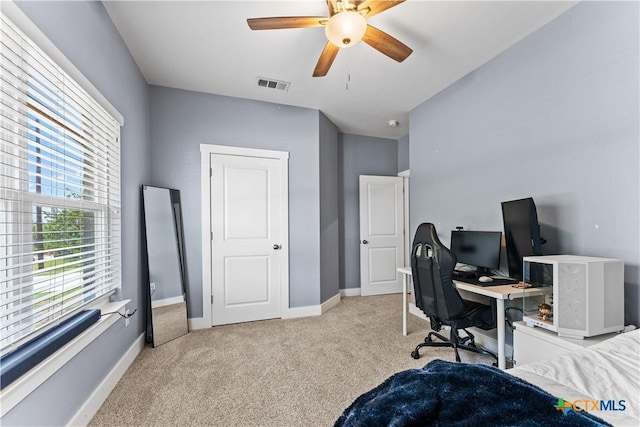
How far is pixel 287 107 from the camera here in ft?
12.0

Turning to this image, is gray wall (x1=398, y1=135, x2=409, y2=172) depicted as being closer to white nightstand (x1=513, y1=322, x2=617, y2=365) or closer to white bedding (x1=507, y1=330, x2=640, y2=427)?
white nightstand (x1=513, y1=322, x2=617, y2=365)

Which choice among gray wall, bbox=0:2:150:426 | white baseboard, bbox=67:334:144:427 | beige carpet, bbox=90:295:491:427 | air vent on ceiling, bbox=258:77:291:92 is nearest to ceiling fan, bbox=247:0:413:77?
gray wall, bbox=0:2:150:426

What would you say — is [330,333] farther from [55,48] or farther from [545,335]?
[55,48]

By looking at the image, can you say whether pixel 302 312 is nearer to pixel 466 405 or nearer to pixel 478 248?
pixel 478 248

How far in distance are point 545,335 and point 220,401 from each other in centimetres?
209

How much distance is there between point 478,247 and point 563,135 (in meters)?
1.10

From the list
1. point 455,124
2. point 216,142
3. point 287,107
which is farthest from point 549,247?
point 216,142

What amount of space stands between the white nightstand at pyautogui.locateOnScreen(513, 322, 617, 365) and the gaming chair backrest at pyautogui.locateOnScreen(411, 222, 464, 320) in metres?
0.44

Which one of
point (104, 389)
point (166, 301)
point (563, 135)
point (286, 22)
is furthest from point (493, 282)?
point (166, 301)

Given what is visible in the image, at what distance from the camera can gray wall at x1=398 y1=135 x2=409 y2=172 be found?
488 centimetres

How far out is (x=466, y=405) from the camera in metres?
0.68

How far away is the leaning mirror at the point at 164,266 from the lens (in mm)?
2729

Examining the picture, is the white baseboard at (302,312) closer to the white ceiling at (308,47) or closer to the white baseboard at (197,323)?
the white baseboard at (197,323)

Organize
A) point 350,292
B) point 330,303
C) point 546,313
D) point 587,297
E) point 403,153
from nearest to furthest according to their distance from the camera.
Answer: point 587,297, point 546,313, point 330,303, point 350,292, point 403,153
